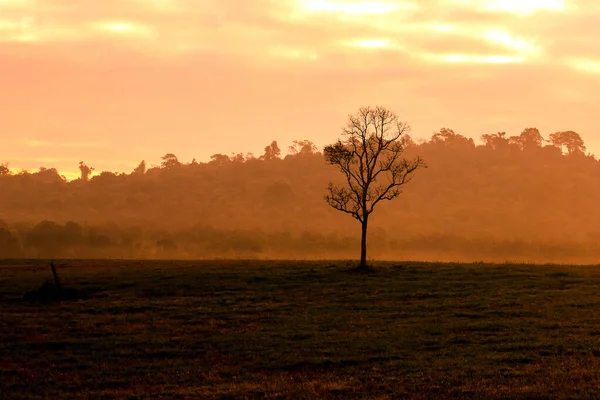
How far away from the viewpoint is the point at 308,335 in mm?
35750

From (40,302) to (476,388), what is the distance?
37596 millimetres

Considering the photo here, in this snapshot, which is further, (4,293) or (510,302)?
(4,293)

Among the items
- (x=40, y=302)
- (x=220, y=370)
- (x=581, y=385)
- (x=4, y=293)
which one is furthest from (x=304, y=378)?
(x=4, y=293)

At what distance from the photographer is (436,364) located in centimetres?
2780

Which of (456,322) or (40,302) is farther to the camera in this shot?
(40,302)

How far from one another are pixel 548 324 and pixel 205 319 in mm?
21874

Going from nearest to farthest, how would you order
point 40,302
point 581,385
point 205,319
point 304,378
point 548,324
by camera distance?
point 581,385
point 304,378
point 548,324
point 205,319
point 40,302

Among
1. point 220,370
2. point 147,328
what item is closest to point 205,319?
point 147,328

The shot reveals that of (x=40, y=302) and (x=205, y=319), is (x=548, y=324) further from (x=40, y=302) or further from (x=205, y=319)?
(x=40, y=302)

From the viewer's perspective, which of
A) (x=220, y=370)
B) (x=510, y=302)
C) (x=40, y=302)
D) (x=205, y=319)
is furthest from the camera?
(x=40, y=302)

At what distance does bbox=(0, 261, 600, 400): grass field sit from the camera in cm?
2506

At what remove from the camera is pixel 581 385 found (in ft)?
75.9

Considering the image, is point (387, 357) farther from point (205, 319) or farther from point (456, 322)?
point (205, 319)

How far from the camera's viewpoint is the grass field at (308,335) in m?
25.1
